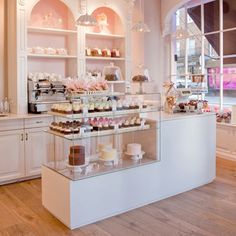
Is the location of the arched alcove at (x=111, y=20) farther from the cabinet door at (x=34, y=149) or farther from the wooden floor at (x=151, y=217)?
the wooden floor at (x=151, y=217)

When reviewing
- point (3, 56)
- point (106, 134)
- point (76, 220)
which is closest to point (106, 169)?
point (106, 134)

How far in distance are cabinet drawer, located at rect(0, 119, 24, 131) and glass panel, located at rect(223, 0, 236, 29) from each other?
407 cm

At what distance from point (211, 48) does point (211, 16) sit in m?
0.61

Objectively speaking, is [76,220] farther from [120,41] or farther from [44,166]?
[120,41]

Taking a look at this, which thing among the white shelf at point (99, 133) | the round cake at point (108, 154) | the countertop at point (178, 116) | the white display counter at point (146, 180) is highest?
the countertop at point (178, 116)

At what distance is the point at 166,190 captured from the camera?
3.85 meters

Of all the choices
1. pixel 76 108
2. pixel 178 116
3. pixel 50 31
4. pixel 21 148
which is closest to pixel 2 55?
pixel 50 31

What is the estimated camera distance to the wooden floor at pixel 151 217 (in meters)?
3.04

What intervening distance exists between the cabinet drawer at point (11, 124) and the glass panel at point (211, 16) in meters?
4.03

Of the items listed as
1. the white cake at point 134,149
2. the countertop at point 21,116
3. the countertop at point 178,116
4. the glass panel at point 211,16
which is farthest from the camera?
the glass panel at point 211,16

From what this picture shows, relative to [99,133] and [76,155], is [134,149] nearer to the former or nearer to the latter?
[99,133]

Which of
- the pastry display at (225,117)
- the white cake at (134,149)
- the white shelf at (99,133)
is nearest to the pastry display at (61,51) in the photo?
the white shelf at (99,133)

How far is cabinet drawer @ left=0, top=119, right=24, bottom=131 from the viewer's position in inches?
168

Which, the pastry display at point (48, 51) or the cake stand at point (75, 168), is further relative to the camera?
the pastry display at point (48, 51)
